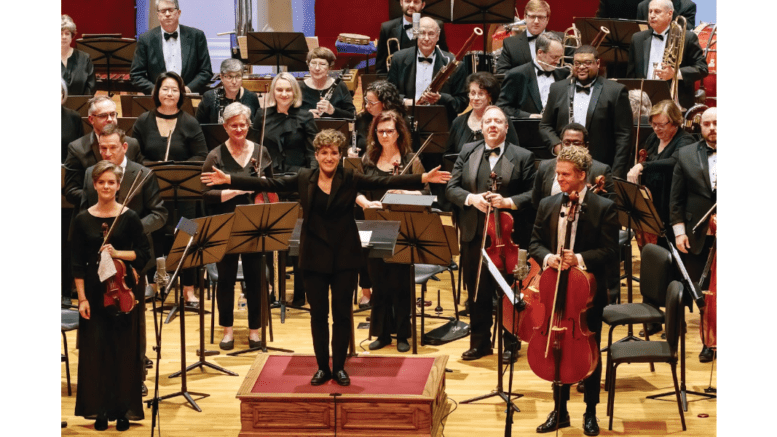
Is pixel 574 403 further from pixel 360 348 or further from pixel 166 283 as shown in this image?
pixel 166 283

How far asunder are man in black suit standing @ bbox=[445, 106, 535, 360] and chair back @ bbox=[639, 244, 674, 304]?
694 mm

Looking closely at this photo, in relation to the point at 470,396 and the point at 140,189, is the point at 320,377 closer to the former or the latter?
the point at 470,396

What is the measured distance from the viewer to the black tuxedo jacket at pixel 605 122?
5.77 meters

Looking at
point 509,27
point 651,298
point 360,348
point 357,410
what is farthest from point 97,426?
point 509,27

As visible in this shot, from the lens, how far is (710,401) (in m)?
4.90

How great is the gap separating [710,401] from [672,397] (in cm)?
18

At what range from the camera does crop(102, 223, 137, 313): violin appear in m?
4.45

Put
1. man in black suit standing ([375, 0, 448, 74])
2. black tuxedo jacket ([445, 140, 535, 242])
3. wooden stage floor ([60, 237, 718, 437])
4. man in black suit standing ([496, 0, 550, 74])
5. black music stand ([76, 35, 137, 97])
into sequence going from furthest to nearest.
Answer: black music stand ([76, 35, 137, 97])
man in black suit standing ([375, 0, 448, 74])
man in black suit standing ([496, 0, 550, 74])
black tuxedo jacket ([445, 140, 535, 242])
wooden stage floor ([60, 237, 718, 437])

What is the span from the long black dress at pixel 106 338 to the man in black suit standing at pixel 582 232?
1.74 m

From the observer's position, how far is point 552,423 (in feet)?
15.0

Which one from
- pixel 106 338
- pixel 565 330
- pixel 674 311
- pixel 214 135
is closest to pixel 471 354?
pixel 565 330

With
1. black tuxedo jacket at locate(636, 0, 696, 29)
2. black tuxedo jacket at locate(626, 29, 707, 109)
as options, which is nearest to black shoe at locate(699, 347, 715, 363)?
black tuxedo jacket at locate(626, 29, 707, 109)

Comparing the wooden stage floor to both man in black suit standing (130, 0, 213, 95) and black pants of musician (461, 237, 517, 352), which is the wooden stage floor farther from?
man in black suit standing (130, 0, 213, 95)

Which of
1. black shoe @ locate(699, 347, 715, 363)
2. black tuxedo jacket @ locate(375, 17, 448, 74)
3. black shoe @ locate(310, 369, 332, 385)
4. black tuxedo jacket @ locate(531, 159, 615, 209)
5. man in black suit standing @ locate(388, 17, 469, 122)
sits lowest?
black shoe @ locate(699, 347, 715, 363)
